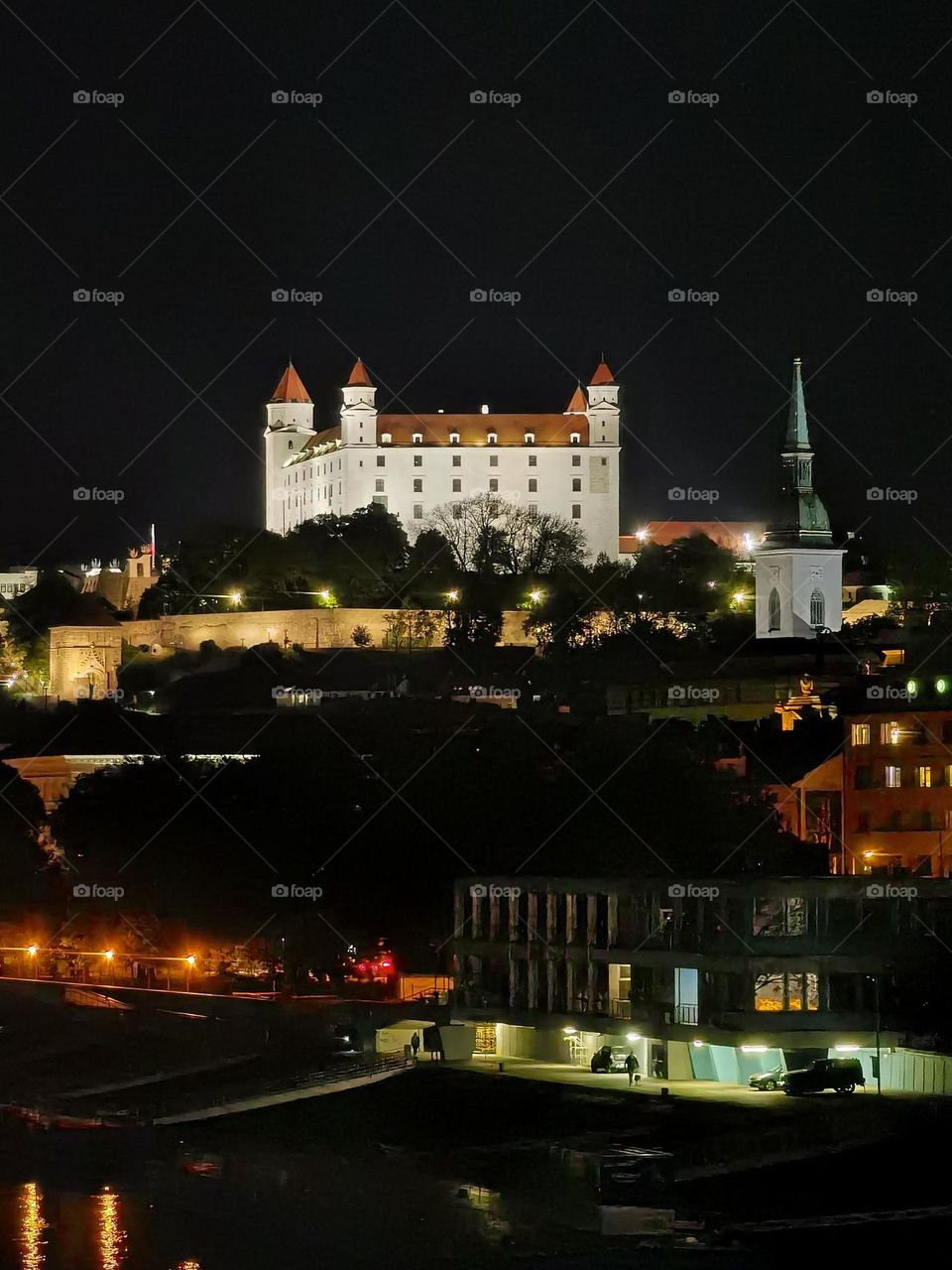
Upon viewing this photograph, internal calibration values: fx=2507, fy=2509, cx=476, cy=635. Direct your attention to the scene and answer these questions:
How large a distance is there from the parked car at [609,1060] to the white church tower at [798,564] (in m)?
50.8

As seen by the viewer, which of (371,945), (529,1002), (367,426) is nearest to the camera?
(529,1002)

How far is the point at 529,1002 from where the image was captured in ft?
147

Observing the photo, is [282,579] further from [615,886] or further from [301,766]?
[615,886]

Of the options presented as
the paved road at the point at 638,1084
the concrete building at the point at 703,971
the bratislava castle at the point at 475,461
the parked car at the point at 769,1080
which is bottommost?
the paved road at the point at 638,1084

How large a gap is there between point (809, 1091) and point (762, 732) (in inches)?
1203

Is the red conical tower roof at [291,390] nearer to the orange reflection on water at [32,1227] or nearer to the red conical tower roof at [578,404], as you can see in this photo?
the red conical tower roof at [578,404]

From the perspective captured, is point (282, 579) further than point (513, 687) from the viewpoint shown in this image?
Yes

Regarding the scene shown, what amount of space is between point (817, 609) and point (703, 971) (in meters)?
52.8

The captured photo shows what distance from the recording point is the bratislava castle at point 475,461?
13150cm

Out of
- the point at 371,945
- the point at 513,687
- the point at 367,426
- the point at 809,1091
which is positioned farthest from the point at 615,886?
the point at 367,426

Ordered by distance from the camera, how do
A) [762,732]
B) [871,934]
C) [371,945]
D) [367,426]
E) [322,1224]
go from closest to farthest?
[322,1224], [871,934], [371,945], [762,732], [367,426]

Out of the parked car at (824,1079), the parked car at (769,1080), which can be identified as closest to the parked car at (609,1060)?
the parked car at (769,1080)

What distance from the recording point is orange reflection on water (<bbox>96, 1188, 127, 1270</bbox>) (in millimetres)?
30406

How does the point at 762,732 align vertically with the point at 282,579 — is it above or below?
below
